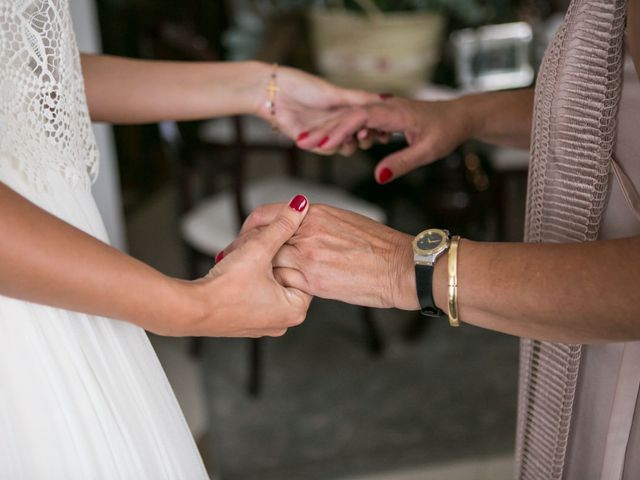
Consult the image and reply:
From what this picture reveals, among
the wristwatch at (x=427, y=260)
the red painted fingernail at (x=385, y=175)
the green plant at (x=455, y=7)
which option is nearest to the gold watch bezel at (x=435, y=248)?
the wristwatch at (x=427, y=260)

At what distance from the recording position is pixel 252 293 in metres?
0.93

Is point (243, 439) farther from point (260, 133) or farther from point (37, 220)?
point (37, 220)

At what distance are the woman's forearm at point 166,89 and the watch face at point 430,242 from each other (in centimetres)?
56

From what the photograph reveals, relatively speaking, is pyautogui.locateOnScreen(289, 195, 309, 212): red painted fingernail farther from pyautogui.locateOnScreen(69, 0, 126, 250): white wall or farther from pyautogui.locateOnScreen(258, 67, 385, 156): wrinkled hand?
pyautogui.locateOnScreen(69, 0, 126, 250): white wall

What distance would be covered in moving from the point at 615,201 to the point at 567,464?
383mm

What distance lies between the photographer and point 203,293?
2.89 feet

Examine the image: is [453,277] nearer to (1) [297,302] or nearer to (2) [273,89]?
(1) [297,302]

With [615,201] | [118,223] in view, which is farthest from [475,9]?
[615,201]

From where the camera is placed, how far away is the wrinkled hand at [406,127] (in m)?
1.29

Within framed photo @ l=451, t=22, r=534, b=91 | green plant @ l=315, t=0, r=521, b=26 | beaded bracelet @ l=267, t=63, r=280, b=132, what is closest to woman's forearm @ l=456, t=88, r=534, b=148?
beaded bracelet @ l=267, t=63, r=280, b=132

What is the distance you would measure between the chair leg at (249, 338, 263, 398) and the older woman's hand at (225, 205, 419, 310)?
156 cm

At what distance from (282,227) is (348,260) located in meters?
0.10

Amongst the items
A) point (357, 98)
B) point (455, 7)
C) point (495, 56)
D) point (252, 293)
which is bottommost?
point (252, 293)

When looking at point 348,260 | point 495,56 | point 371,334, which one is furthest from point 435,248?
point 495,56
